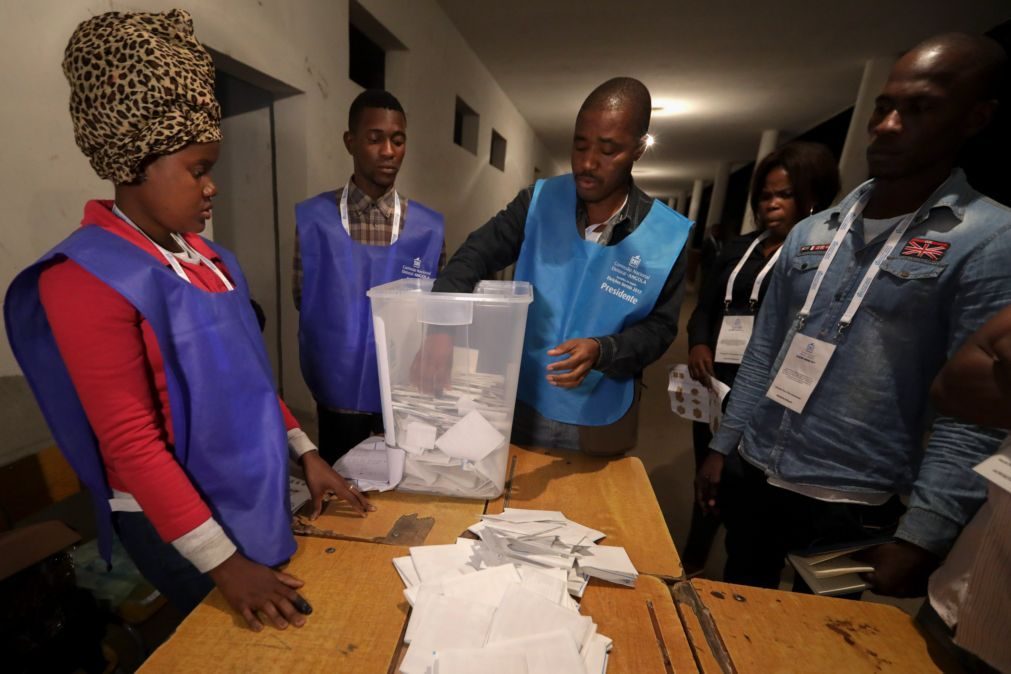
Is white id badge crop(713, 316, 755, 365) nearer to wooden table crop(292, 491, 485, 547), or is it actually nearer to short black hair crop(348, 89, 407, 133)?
wooden table crop(292, 491, 485, 547)

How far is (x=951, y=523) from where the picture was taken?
818 mm

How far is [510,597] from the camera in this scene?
69 cm

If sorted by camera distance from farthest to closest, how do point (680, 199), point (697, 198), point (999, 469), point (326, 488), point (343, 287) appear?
point (680, 199), point (697, 198), point (343, 287), point (326, 488), point (999, 469)

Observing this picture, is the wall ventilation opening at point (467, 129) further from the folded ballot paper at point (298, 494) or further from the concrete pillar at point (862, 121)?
the folded ballot paper at point (298, 494)

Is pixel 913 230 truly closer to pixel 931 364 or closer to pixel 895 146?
pixel 895 146

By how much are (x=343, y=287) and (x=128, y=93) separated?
94 centimetres

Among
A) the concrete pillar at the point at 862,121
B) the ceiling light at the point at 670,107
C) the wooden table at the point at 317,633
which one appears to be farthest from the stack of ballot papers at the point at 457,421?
the ceiling light at the point at 670,107

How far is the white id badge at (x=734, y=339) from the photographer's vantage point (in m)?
1.68

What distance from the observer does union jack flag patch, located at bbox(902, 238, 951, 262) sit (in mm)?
888

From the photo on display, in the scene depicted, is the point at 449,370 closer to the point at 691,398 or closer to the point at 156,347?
the point at 156,347

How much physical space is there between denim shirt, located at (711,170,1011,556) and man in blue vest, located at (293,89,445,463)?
3.91 feet

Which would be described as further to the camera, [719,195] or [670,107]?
[719,195]

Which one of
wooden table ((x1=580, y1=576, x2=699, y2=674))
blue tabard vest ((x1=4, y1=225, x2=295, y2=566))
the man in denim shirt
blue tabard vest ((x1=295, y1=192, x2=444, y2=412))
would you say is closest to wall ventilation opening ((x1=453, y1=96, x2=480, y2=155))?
blue tabard vest ((x1=295, y1=192, x2=444, y2=412))

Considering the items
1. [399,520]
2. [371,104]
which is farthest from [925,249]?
[371,104]
